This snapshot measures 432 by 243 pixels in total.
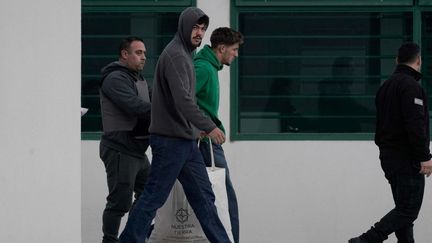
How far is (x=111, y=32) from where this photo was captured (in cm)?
923

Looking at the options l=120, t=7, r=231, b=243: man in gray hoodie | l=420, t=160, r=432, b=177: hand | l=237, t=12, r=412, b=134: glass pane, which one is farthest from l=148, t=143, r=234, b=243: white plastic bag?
l=237, t=12, r=412, b=134: glass pane

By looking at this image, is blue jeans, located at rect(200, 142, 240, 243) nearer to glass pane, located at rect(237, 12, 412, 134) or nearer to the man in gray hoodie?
the man in gray hoodie

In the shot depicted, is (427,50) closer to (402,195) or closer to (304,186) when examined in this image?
(304,186)

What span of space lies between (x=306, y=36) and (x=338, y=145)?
2.97ft

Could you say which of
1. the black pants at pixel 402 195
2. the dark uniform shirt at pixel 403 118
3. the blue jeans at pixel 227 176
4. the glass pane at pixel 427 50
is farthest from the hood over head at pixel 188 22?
the glass pane at pixel 427 50

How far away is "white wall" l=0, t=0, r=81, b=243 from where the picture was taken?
566 centimetres

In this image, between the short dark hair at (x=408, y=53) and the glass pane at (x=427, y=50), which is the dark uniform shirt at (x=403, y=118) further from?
the glass pane at (x=427, y=50)

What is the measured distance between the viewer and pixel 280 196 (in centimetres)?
909

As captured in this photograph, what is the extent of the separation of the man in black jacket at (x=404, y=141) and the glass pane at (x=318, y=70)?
1097 millimetres

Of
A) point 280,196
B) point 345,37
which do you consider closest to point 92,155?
point 280,196

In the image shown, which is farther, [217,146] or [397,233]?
[397,233]

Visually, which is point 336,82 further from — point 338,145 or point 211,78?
point 211,78

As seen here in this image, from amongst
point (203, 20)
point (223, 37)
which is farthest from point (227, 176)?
point (203, 20)

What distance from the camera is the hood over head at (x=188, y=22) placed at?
7.00 meters
